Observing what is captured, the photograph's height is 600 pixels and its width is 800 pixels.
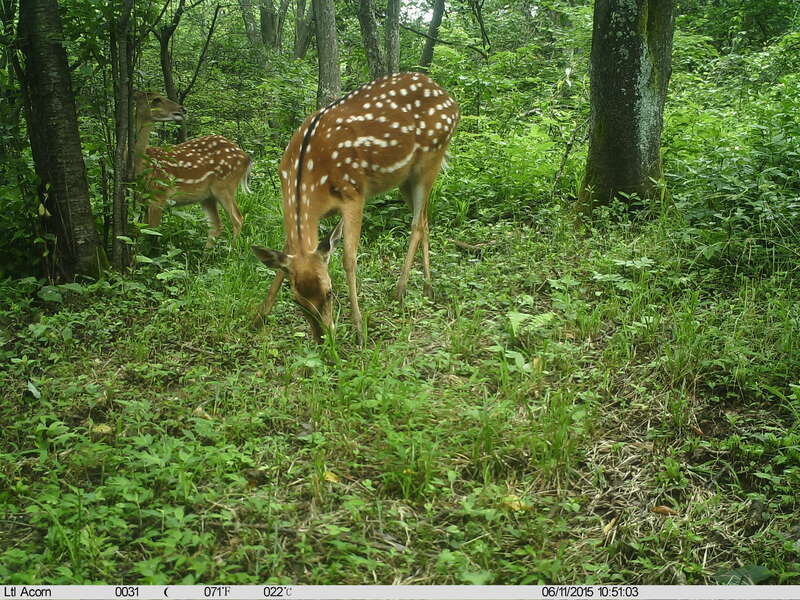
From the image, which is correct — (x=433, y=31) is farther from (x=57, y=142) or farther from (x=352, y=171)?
(x=57, y=142)

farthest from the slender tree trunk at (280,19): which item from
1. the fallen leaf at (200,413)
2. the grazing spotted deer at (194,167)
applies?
the fallen leaf at (200,413)

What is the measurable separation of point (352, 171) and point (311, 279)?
3.57 ft

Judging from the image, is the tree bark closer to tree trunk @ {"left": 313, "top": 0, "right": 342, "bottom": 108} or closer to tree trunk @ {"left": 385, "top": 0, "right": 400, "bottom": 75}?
tree trunk @ {"left": 385, "top": 0, "right": 400, "bottom": 75}

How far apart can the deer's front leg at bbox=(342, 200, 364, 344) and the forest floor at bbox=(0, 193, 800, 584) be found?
0.13 m

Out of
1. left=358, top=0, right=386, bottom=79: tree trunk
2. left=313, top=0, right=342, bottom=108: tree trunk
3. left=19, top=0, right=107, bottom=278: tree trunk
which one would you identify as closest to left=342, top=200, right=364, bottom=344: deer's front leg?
left=19, top=0, right=107, bottom=278: tree trunk

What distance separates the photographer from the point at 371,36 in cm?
834

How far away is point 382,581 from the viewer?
2.70 m

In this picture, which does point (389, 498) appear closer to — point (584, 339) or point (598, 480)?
point (598, 480)

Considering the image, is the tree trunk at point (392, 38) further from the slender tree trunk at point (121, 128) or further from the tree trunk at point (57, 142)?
the tree trunk at point (57, 142)

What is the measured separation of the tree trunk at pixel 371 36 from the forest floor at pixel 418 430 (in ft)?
13.4

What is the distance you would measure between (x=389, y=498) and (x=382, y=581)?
49 cm

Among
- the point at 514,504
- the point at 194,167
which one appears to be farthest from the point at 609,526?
the point at 194,167

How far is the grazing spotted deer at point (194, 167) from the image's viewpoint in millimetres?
6441

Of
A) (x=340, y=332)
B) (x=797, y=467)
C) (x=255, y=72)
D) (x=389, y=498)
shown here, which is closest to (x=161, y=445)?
(x=389, y=498)
